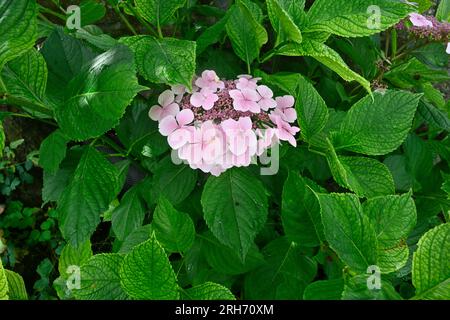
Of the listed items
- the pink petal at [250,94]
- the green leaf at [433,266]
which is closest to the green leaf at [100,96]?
the pink petal at [250,94]

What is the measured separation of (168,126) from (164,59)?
12cm

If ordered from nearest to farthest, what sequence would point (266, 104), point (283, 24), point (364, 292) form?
point (364, 292), point (283, 24), point (266, 104)

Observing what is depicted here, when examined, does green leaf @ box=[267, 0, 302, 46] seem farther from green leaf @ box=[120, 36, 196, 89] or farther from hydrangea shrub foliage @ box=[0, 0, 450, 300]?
green leaf @ box=[120, 36, 196, 89]

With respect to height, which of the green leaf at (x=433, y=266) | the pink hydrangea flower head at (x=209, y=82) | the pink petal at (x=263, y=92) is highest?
the pink hydrangea flower head at (x=209, y=82)

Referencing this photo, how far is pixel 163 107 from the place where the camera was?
3.13 feet

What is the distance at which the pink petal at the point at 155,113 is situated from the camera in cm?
95

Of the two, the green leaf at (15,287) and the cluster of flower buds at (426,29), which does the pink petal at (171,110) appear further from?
the cluster of flower buds at (426,29)

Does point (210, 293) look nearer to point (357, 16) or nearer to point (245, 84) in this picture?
point (245, 84)

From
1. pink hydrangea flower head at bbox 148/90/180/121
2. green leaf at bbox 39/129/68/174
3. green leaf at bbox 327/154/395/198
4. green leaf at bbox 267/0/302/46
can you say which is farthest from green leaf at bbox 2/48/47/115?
green leaf at bbox 327/154/395/198

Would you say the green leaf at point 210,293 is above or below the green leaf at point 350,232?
below

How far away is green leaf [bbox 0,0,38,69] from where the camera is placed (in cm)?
71

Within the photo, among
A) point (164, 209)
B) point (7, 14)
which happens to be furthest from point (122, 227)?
point (7, 14)

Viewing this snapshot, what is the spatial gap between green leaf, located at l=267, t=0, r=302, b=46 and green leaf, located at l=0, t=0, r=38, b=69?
387mm

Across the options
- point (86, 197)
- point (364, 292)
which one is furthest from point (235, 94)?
point (364, 292)
